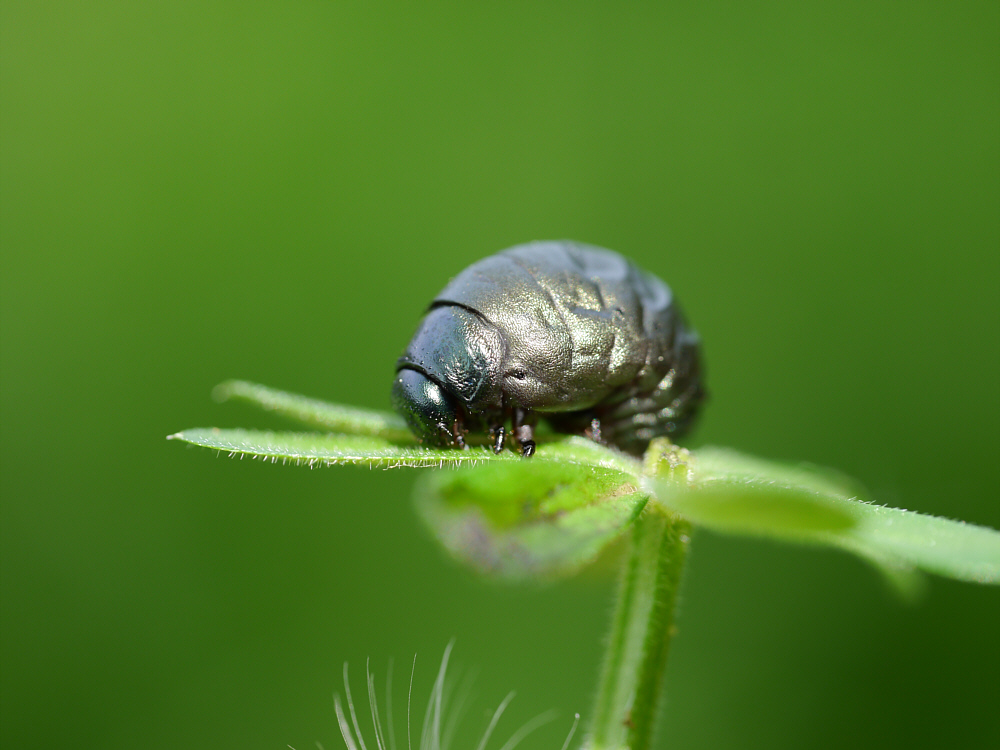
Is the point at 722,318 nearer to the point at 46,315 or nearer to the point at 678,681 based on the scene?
the point at 678,681

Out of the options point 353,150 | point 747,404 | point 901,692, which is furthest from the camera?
point 353,150

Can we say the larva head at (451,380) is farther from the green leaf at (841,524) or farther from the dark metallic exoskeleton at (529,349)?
the green leaf at (841,524)

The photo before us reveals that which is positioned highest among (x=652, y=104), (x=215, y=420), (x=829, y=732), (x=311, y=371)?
(x=652, y=104)

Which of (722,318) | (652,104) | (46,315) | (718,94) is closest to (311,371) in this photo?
(46,315)

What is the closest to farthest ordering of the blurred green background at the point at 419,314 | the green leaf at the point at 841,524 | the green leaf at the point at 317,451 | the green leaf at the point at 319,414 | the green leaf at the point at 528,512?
the green leaf at the point at 841,524 → the green leaf at the point at 317,451 → the green leaf at the point at 528,512 → the green leaf at the point at 319,414 → the blurred green background at the point at 419,314

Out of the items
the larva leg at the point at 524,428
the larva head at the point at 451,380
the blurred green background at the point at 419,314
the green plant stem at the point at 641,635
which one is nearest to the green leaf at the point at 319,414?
the larva head at the point at 451,380
